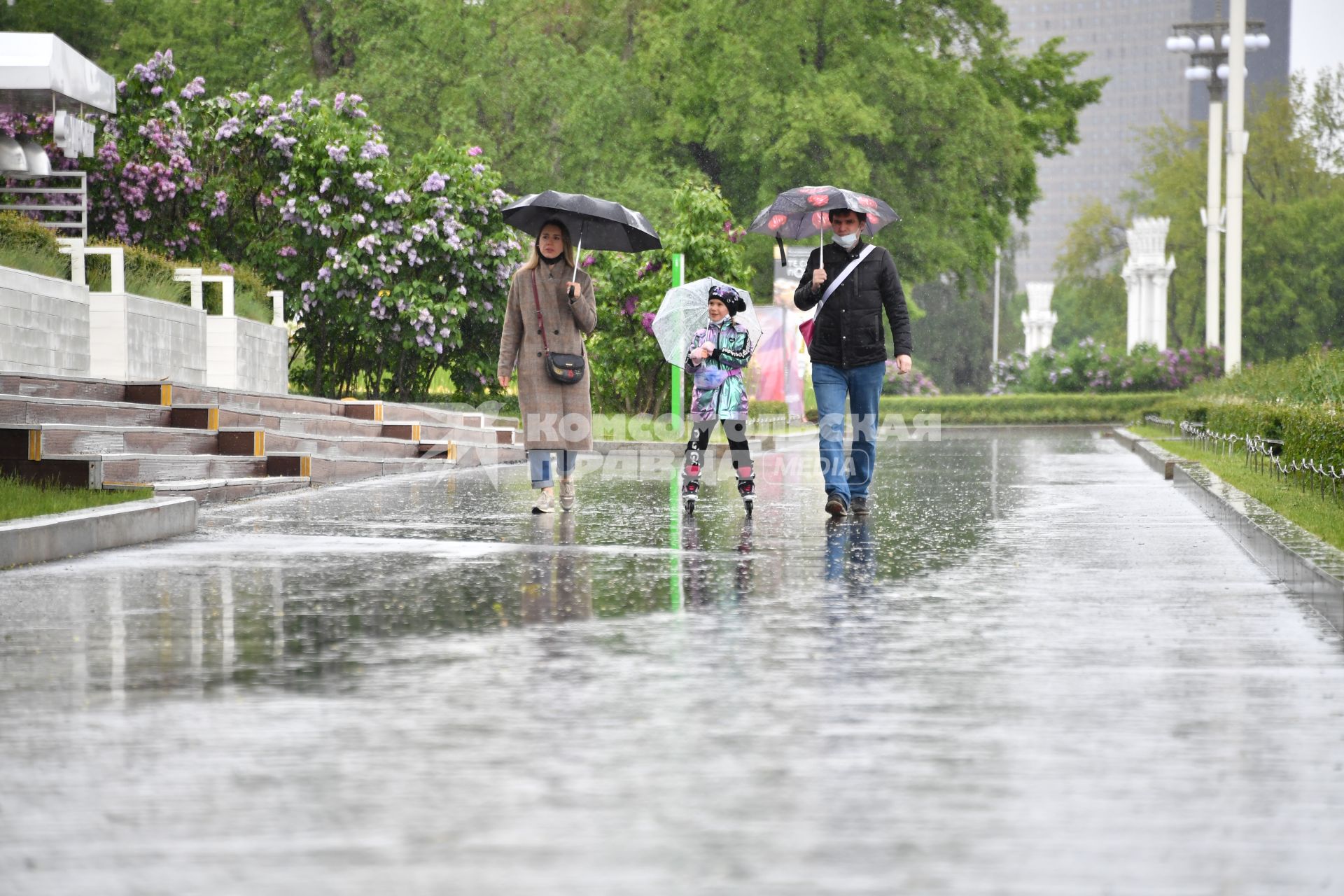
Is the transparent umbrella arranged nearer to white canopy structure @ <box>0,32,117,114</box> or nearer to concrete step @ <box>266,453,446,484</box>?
concrete step @ <box>266,453,446,484</box>

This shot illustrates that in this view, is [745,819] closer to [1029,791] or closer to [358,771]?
[1029,791]

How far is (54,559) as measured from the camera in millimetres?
10602

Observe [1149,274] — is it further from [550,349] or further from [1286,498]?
[550,349]

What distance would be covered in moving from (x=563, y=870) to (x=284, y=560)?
6781 mm

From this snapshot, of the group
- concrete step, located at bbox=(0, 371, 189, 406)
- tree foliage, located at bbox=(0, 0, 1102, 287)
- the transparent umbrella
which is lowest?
concrete step, located at bbox=(0, 371, 189, 406)

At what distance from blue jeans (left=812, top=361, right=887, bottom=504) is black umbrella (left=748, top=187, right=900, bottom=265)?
1.19 metres

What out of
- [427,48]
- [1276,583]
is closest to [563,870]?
[1276,583]

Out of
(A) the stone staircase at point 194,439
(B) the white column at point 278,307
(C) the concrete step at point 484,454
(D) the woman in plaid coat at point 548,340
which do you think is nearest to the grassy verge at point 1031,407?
(C) the concrete step at point 484,454

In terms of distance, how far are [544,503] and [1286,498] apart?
5379 mm

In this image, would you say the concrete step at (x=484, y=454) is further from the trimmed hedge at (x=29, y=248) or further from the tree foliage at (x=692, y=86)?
the tree foliage at (x=692, y=86)

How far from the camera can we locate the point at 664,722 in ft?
19.7

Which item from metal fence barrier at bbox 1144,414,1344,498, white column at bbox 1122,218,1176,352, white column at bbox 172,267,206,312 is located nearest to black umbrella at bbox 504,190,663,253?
metal fence barrier at bbox 1144,414,1344,498

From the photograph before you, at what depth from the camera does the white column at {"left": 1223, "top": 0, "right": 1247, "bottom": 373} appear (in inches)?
1393

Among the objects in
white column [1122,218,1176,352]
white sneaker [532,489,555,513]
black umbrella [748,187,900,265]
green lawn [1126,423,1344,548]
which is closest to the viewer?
green lawn [1126,423,1344,548]
